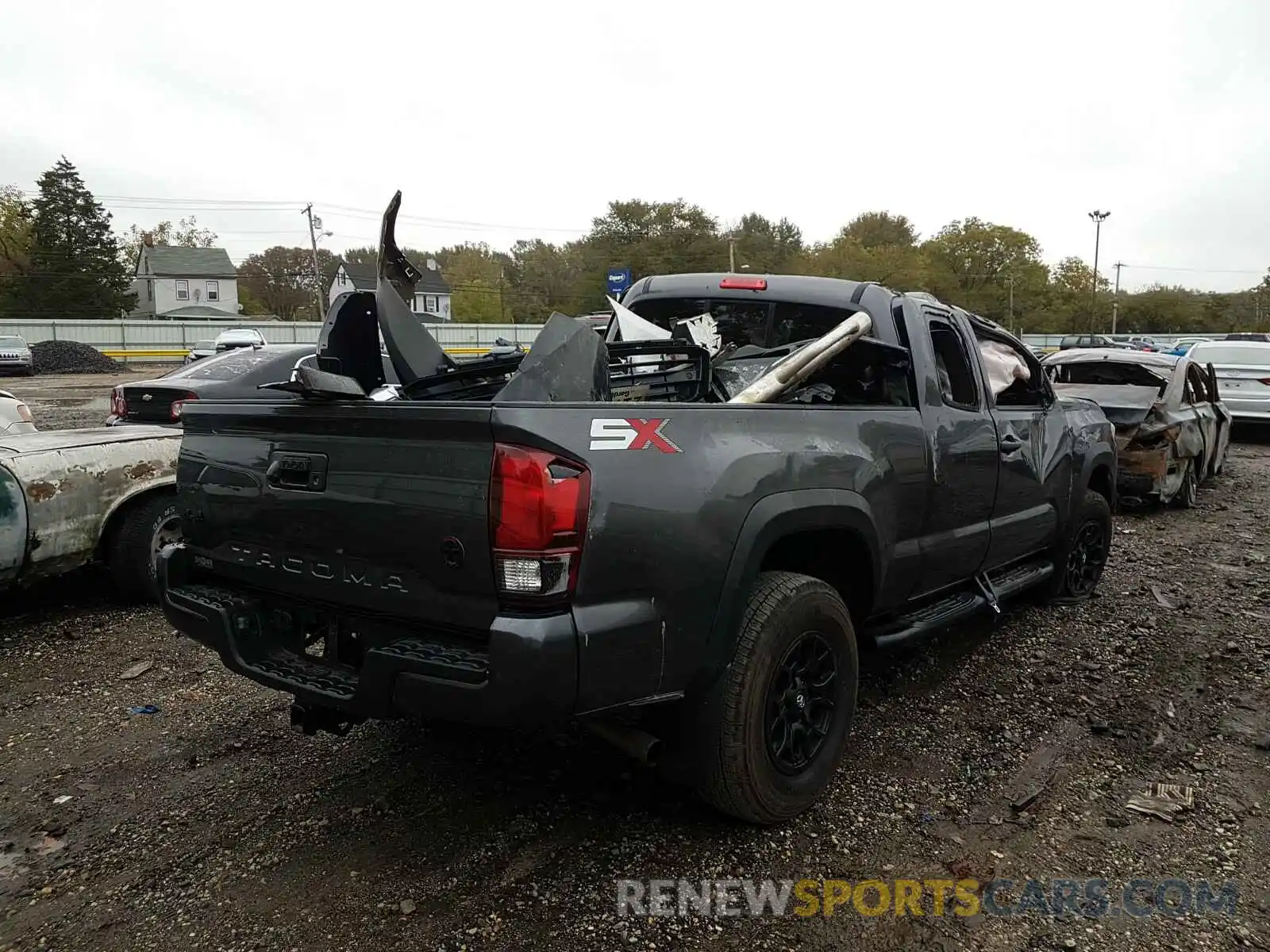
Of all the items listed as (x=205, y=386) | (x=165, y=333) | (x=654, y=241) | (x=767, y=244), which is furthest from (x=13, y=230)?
(x=205, y=386)

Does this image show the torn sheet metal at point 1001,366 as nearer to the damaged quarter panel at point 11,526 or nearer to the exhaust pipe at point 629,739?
the exhaust pipe at point 629,739

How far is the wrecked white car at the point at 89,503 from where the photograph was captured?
468cm

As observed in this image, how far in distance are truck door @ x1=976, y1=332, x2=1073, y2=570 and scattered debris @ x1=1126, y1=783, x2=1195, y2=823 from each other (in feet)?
4.22

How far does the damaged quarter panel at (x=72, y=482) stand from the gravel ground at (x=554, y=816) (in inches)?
23.6

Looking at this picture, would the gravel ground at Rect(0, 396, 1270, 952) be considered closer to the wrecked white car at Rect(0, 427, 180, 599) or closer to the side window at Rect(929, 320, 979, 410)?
the wrecked white car at Rect(0, 427, 180, 599)

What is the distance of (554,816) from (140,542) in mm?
3509

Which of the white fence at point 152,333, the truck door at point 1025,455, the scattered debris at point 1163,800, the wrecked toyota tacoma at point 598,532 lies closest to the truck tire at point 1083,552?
the truck door at point 1025,455

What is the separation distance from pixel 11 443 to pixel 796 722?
15.2 feet

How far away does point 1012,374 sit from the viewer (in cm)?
494

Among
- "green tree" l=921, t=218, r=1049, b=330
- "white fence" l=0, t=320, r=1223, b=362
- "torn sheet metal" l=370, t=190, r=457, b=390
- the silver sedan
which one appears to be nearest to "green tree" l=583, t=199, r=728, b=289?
"white fence" l=0, t=320, r=1223, b=362

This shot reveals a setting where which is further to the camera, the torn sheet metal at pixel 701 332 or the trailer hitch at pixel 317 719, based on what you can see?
the torn sheet metal at pixel 701 332

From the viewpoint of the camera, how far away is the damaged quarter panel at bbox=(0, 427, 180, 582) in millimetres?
4715

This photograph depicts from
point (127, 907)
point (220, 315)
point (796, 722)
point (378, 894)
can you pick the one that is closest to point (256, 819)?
point (127, 907)

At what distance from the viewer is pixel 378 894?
267 centimetres
